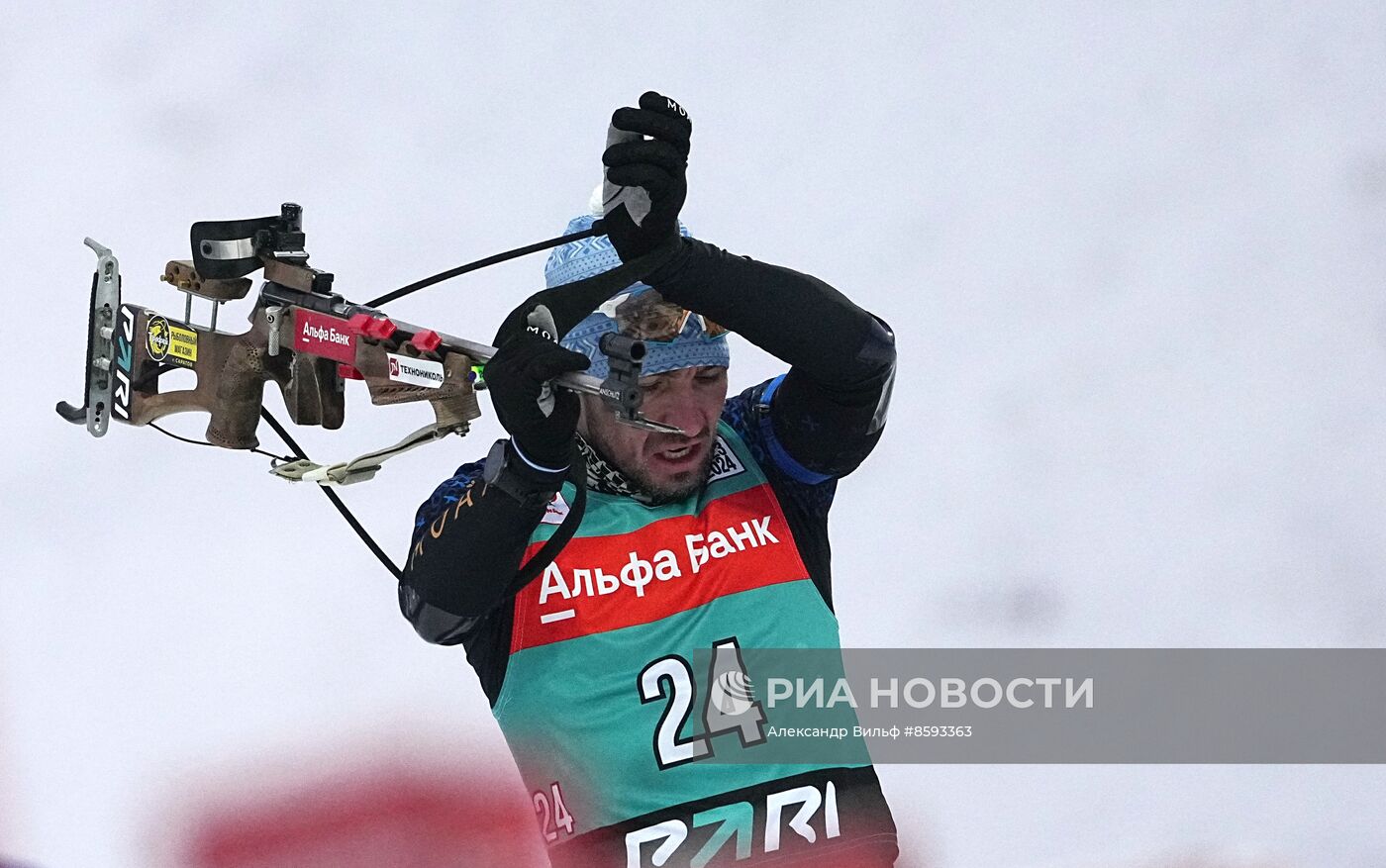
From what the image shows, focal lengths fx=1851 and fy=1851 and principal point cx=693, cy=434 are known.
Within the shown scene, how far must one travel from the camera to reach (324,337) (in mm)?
2090

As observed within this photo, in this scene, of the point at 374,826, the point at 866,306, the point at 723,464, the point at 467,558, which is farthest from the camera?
the point at 866,306

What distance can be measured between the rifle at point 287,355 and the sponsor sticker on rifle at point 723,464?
9.9 inches

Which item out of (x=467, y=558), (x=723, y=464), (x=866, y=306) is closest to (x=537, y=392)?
(x=467, y=558)

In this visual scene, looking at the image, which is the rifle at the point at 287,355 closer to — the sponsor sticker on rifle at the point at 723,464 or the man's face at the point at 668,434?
the man's face at the point at 668,434

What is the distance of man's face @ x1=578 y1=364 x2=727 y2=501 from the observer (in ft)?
7.63

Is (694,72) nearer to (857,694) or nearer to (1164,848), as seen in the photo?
(857,694)

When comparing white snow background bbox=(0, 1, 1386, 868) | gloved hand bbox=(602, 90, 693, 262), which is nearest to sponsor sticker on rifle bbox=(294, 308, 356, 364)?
gloved hand bbox=(602, 90, 693, 262)

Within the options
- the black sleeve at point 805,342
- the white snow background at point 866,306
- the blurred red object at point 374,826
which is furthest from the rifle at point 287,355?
the blurred red object at point 374,826

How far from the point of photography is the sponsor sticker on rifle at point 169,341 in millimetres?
2260

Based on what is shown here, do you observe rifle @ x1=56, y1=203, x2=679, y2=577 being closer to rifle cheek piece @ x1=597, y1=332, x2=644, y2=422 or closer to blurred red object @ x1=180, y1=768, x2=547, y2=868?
rifle cheek piece @ x1=597, y1=332, x2=644, y2=422

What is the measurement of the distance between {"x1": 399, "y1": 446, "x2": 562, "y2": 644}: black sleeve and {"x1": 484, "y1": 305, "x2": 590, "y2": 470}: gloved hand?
4 centimetres

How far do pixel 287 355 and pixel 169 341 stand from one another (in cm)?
19

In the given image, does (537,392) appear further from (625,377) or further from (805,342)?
(805,342)

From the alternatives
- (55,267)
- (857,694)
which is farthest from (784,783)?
(55,267)
